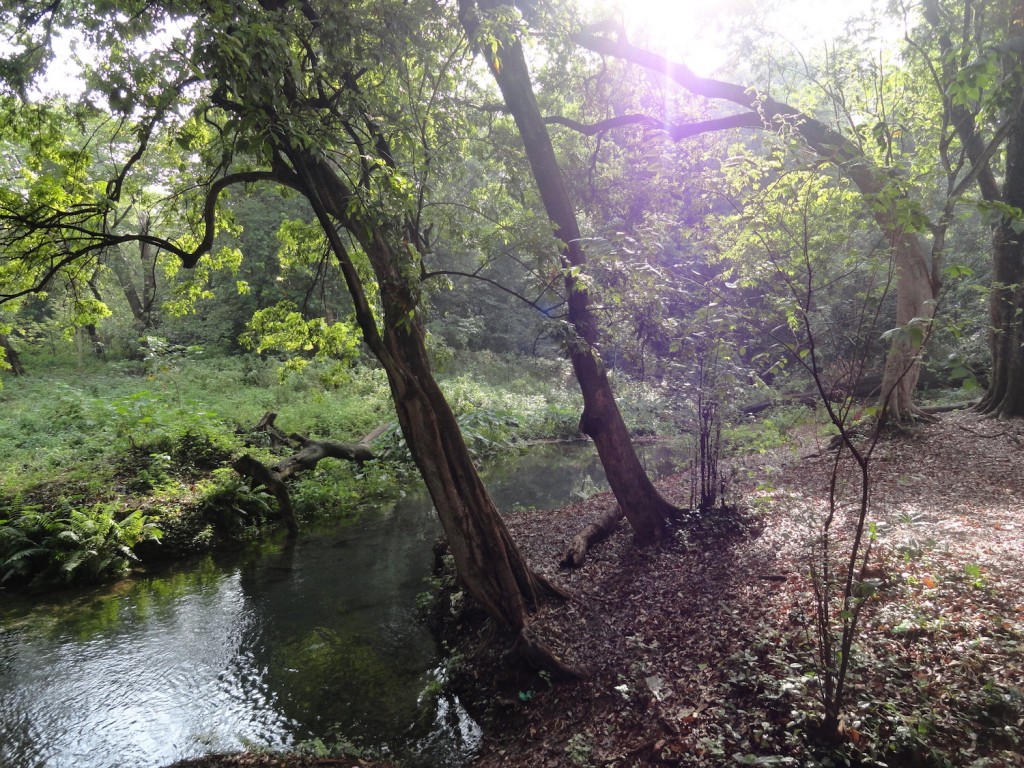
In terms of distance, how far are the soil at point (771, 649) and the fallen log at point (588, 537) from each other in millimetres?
143

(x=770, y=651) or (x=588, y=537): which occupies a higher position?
(x=770, y=651)

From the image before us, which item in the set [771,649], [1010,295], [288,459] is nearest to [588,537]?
[771,649]

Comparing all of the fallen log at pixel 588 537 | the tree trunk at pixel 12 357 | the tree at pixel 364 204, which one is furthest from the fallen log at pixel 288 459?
the tree trunk at pixel 12 357

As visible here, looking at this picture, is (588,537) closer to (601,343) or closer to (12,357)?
(601,343)

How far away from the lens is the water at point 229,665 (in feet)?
15.2

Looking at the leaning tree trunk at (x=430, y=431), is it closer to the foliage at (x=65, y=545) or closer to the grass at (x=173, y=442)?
the grass at (x=173, y=442)

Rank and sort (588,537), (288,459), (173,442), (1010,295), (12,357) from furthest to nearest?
(12,357) < (288,459) < (173,442) < (1010,295) < (588,537)

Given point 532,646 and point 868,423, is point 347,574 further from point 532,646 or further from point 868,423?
point 868,423

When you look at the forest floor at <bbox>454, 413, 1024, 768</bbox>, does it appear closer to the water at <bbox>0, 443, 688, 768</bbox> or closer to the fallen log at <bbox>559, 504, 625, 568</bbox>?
the fallen log at <bbox>559, 504, 625, 568</bbox>

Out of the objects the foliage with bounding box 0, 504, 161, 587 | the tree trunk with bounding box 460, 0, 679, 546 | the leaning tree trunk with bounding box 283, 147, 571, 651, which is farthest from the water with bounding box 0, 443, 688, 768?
the tree trunk with bounding box 460, 0, 679, 546

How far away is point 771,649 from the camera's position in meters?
3.96

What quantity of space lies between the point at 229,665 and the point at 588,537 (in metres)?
4.20

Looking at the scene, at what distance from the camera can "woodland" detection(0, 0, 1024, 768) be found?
343 centimetres

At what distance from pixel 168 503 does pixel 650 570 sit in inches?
→ 321
